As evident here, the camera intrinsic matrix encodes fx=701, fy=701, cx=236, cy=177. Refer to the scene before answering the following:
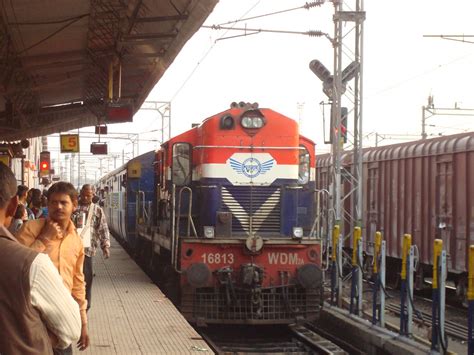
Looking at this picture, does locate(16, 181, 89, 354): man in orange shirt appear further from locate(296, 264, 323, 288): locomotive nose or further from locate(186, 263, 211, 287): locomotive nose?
locate(296, 264, 323, 288): locomotive nose

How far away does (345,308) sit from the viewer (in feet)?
41.4

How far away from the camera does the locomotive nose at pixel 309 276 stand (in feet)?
34.1

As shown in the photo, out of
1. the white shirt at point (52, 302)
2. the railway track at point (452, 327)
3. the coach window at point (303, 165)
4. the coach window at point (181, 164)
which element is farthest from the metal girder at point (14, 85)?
the white shirt at point (52, 302)

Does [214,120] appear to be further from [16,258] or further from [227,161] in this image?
[16,258]

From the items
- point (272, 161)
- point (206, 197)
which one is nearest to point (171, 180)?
point (206, 197)

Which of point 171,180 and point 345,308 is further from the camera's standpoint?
point 345,308

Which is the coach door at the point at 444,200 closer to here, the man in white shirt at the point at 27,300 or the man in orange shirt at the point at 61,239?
the man in orange shirt at the point at 61,239

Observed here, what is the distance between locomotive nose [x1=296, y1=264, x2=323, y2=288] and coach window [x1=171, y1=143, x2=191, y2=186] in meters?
2.48

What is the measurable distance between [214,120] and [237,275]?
2.52 m

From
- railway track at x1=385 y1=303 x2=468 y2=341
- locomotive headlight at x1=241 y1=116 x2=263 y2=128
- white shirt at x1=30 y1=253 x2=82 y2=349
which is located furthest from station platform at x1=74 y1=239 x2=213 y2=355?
white shirt at x1=30 y1=253 x2=82 y2=349

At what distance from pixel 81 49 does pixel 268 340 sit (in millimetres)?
6588

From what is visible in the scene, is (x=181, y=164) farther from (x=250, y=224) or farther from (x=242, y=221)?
(x=250, y=224)

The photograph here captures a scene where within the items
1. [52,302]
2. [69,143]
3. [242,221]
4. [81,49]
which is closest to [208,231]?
[242,221]

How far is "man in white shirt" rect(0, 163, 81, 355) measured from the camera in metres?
2.47
